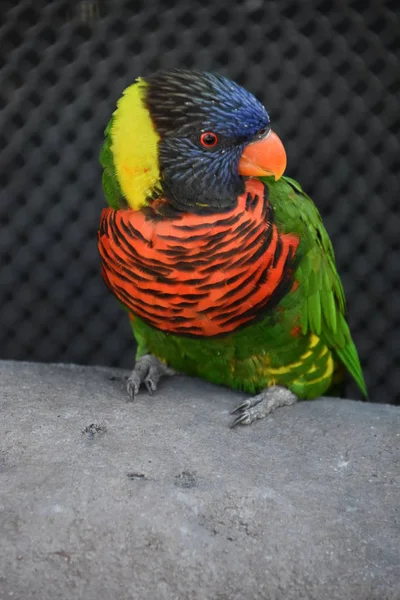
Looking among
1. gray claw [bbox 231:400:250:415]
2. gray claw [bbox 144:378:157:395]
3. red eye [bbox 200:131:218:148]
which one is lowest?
gray claw [bbox 144:378:157:395]

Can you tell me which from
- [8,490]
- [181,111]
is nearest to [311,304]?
[181,111]

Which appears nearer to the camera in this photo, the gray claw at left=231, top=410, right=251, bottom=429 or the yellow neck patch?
the yellow neck patch

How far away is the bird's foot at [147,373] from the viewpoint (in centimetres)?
171

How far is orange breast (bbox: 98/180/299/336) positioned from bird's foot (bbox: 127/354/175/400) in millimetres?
218

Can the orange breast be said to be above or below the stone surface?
above

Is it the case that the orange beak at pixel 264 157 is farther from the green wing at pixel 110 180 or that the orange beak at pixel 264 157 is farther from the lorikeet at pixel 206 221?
the green wing at pixel 110 180

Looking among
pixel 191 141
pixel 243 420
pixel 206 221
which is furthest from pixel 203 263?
pixel 243 420

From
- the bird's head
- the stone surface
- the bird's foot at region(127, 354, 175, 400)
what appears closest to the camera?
the stone surface

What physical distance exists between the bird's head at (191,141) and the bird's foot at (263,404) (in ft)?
1.56

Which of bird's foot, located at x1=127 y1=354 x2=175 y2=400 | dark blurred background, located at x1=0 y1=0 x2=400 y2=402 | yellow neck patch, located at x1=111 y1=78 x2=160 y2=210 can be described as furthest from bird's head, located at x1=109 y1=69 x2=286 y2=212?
dark blurred background, located at x1=0 y1=0 x2=400 y2=402

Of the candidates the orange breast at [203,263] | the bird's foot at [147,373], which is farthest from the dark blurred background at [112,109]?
the orange breast at [203,263]

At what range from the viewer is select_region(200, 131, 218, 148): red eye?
145 cm

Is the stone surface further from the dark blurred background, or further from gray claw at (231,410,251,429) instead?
the dark blurred background

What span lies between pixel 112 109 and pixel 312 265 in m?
1.05
